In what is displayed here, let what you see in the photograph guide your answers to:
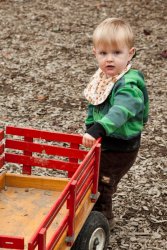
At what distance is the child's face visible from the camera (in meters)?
3.51

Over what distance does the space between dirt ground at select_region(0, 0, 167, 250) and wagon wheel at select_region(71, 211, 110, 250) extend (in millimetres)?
436

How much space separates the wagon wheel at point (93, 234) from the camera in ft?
10.9

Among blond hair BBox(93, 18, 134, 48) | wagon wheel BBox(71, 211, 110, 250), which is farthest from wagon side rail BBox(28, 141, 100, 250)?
blond hair BBox(93, 18, 134, 48)

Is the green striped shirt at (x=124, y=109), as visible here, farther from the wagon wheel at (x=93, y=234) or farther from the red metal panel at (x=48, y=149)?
the wagon wheel at (x=93, y=234)

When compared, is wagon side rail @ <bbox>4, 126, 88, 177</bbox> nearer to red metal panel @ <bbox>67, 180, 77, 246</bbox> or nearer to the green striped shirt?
the green striped shirt

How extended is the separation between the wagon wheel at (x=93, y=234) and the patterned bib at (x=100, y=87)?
708mm

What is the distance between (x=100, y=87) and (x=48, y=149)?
0.55 m

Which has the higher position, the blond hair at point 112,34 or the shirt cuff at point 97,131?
the blond hair at point 112,34

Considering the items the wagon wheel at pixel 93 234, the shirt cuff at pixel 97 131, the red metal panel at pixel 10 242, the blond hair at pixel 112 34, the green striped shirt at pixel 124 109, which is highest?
the blond hair at pixel 112 34

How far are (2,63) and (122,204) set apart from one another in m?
3.60

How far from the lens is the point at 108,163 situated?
3.72 metres

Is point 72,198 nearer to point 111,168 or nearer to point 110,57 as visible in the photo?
point 111,168

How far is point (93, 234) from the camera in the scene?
134 inches

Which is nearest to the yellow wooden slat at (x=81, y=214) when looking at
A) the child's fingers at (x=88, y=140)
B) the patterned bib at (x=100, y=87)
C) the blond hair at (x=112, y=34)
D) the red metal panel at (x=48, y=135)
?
the child's fingers at (x=88, y=140)
